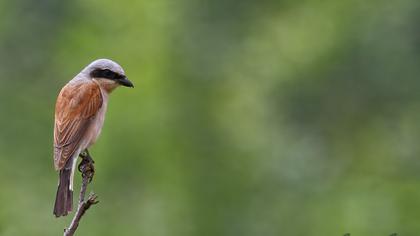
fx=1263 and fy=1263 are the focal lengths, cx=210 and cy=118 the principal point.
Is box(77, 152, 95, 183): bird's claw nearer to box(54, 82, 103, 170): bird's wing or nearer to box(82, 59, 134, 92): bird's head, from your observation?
box(54, 82, 103, 170): bird's wing

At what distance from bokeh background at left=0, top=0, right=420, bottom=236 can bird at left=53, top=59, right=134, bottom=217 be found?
450cm

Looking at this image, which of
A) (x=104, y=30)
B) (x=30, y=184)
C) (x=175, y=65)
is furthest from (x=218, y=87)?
(x=30, y=184)

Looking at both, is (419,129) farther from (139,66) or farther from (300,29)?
(139,66)

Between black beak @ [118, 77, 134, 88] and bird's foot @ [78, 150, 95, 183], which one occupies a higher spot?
black beak @ [118, 77, 134, 88]

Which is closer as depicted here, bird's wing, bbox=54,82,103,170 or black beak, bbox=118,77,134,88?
bird's wing, bbox=54,82,103,170

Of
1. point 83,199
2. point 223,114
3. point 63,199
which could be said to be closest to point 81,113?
point 63,199

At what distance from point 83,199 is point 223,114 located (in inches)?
340

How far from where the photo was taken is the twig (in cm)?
468

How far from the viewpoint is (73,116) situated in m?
6.14

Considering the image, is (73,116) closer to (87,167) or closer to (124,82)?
(124,82)

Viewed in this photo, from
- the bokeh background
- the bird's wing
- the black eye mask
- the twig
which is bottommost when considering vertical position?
the twig

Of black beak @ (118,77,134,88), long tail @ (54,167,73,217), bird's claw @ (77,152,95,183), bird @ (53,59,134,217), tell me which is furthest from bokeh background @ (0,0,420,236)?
long tail @ (54,167,73,217)

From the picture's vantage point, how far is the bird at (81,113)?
5922mm

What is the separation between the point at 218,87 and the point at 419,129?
2294 millimetres
